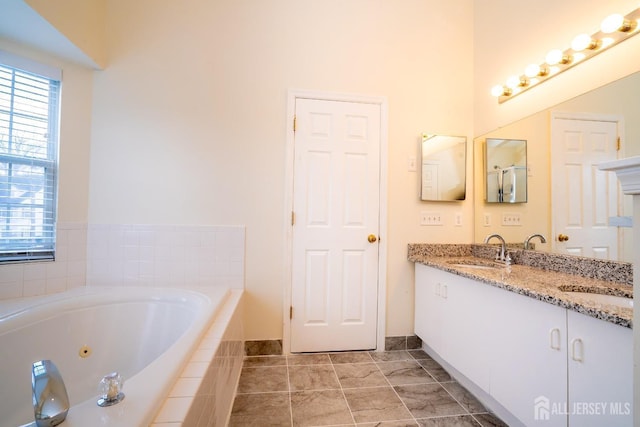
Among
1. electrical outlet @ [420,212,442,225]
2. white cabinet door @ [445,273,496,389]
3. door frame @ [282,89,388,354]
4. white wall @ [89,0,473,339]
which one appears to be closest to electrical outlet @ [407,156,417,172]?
white wall @ [89,0,473,339]

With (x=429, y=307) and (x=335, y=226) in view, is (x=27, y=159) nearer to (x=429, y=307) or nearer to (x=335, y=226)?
(x=335, y=226)

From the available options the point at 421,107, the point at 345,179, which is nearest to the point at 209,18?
the point at 345,179

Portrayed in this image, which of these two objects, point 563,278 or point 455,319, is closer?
point 563,278

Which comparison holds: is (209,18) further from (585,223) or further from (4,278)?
(585,223)

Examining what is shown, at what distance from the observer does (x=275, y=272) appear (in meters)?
1.95

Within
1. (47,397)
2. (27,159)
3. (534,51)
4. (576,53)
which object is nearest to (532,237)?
(576,53)

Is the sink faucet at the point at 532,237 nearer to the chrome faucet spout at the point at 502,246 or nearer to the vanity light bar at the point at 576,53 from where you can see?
the chrome faucet spout at the point at 502,246

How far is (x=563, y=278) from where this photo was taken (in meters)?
1.33

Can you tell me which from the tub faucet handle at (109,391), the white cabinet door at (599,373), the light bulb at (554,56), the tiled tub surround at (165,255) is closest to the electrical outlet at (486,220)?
the light bulb at (554,56)

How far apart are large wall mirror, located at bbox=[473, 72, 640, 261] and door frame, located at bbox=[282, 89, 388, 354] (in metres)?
0.83

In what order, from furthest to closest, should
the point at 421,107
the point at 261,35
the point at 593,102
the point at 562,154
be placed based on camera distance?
1. the point at 421,107
2. the point at 261,35
3. the point at 562,154
4. the point at 593,102

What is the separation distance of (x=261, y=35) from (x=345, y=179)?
1.30m

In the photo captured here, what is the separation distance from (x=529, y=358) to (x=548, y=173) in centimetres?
112

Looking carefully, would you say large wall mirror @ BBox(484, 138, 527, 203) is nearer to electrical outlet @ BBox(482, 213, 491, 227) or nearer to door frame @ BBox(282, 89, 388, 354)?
electrical outlet @ BBox(482, 213, 491, 227)
